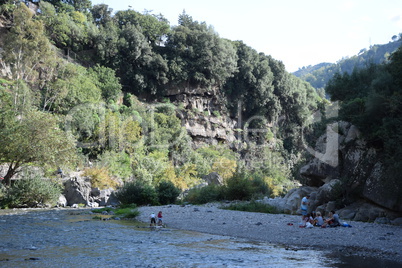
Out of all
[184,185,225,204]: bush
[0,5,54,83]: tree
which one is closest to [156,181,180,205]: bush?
[184,185,225,204]: bush

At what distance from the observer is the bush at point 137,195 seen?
82.0 ft

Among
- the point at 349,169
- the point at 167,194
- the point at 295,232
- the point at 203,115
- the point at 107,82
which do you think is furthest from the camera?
the point at 203,115

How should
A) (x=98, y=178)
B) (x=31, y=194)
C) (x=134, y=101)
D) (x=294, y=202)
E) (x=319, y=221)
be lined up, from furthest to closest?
(x=134, y=101)
(x=98, y=178)
(x=31, y=194)
(x=294, y=202)
(x=319, y=221)

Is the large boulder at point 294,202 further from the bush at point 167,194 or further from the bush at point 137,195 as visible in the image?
the bush at point 137,195

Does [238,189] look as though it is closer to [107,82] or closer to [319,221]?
[319,221]

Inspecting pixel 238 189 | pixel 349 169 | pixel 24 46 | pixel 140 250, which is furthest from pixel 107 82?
pixel 140 250

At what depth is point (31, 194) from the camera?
23.8 m

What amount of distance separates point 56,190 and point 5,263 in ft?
57.1

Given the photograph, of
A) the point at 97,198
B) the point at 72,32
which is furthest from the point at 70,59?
the point at 97,198

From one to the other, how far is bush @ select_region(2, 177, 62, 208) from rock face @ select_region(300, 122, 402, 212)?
16.6 meters

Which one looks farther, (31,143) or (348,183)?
(31,143)

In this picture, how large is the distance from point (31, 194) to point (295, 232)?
18.2 meters

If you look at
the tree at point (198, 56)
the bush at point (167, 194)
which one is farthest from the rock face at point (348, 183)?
the tree at point (198, 56)

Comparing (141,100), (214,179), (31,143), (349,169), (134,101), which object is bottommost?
(214,179)
